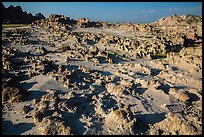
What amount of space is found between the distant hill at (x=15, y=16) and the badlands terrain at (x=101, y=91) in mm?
18724

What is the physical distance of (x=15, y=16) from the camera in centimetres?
4562

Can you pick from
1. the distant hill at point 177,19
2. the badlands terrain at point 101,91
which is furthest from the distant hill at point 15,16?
the distant hill at point 177,19

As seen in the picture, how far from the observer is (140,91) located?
15086mm

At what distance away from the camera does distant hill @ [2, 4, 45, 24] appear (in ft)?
141

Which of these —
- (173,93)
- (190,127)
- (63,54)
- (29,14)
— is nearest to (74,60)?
(63,54)

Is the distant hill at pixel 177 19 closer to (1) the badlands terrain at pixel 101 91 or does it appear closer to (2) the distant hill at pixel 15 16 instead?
(2) the distant hill at pixel 15 16

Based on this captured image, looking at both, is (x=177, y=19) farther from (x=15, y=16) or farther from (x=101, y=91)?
(x=101, y=91)

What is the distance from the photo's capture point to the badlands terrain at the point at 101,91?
11.2 meters

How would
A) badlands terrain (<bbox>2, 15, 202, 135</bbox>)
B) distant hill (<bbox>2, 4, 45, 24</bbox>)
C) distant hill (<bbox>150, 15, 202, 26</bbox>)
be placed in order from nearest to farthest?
badlands terrain (<bbox>2, 15, 202, 135</bbox>) < distant hill (<bbox>2, 4, 45, 24</bbox>) < distant hill (<bbox>150, 15, 202, 26</bbox>)

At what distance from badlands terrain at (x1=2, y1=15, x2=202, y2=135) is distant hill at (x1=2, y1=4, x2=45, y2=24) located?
18.7m

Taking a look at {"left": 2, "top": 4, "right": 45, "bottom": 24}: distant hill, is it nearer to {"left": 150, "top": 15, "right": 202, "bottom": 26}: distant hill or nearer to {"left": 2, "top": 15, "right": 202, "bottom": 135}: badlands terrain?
{"left": 2, "top": 15, "right": 202, "bottom": 135}: badlands terrain

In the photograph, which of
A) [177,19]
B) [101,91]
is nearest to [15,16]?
[177,19]

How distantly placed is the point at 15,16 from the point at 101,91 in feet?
118

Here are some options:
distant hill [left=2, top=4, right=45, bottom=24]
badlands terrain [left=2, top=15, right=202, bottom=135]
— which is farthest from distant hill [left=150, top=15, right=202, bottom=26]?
badlands terrain [left=2, top=15, right=202, bottom=135]
